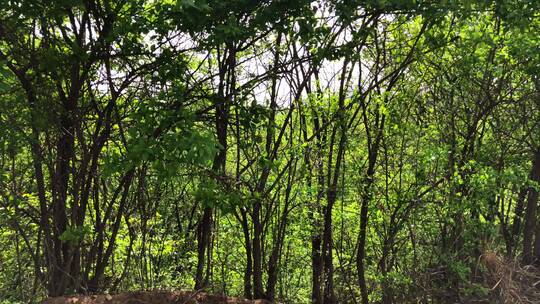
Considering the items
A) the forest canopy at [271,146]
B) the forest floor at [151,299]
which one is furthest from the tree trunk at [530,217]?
the forest floor at [151,299]

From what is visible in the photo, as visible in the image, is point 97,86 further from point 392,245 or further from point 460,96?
point 460,96

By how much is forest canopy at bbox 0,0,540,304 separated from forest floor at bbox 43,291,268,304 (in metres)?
0.52

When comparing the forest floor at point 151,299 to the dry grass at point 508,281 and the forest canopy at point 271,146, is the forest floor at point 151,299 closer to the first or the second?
the forest canopy at point 271,146

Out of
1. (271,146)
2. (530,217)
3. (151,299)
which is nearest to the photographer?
(151,299)

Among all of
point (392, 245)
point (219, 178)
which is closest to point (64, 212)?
point (219, 178)

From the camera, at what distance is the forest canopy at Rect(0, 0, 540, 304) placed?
3.74m

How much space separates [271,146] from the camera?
5117mm

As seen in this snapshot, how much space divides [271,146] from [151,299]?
6.75ft

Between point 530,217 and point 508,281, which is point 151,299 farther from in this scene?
point 530,217

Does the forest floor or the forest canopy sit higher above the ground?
the forest canopy

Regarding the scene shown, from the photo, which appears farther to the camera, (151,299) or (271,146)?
(271,146)

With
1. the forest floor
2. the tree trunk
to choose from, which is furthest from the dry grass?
the forest floor

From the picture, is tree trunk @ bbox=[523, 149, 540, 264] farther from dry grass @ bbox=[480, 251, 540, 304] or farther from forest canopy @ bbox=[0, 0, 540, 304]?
dry grass @ bbox=[480, 251, 540, 304]

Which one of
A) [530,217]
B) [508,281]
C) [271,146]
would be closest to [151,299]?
[271,146]
